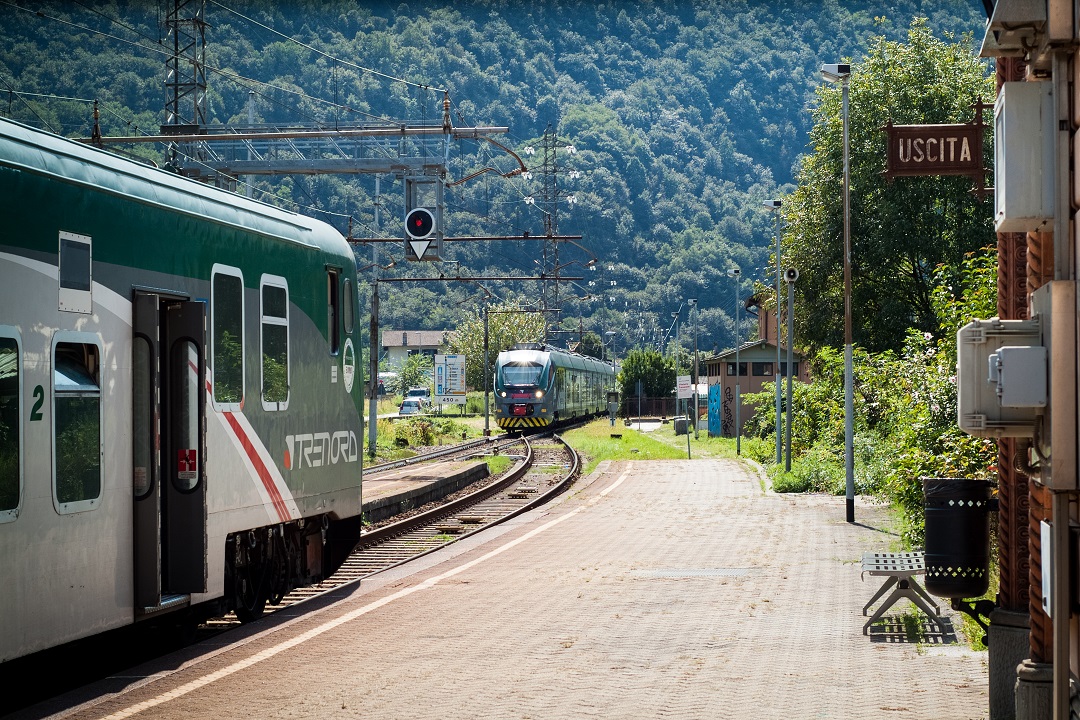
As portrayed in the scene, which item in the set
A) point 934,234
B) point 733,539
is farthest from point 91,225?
point 934,234

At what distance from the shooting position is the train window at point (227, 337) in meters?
10.1

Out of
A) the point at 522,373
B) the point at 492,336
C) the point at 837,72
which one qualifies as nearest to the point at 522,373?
the point at 522,373

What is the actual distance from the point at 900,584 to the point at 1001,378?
18.5 ft

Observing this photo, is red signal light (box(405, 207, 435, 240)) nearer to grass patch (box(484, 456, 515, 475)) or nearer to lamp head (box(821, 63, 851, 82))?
lamp head (box(821, 63, 851, 82))

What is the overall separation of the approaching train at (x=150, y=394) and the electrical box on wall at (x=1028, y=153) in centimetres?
538

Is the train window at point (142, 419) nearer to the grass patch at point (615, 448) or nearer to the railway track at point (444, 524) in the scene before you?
the railway track at point (444, 524)

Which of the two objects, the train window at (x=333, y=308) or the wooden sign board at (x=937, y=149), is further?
the train window at (x=333, y=308)

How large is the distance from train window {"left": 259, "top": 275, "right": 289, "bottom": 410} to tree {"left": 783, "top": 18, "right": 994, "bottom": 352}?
26048mm

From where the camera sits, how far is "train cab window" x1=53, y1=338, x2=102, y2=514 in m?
7.94

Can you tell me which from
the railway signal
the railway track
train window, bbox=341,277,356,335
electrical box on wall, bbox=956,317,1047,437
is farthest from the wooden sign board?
the railway signal

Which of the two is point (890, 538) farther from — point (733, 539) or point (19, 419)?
point (19, 419)

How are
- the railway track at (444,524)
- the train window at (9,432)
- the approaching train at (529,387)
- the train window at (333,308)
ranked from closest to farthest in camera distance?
the train window at (9,432)
the train window at (333,308)
the railway track at (444,524)
the approaching train at (529,387)

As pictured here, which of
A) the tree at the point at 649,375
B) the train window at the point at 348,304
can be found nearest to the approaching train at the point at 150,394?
the train window at the point at 348,304

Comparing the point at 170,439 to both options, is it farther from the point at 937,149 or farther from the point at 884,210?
the point at 884,210
